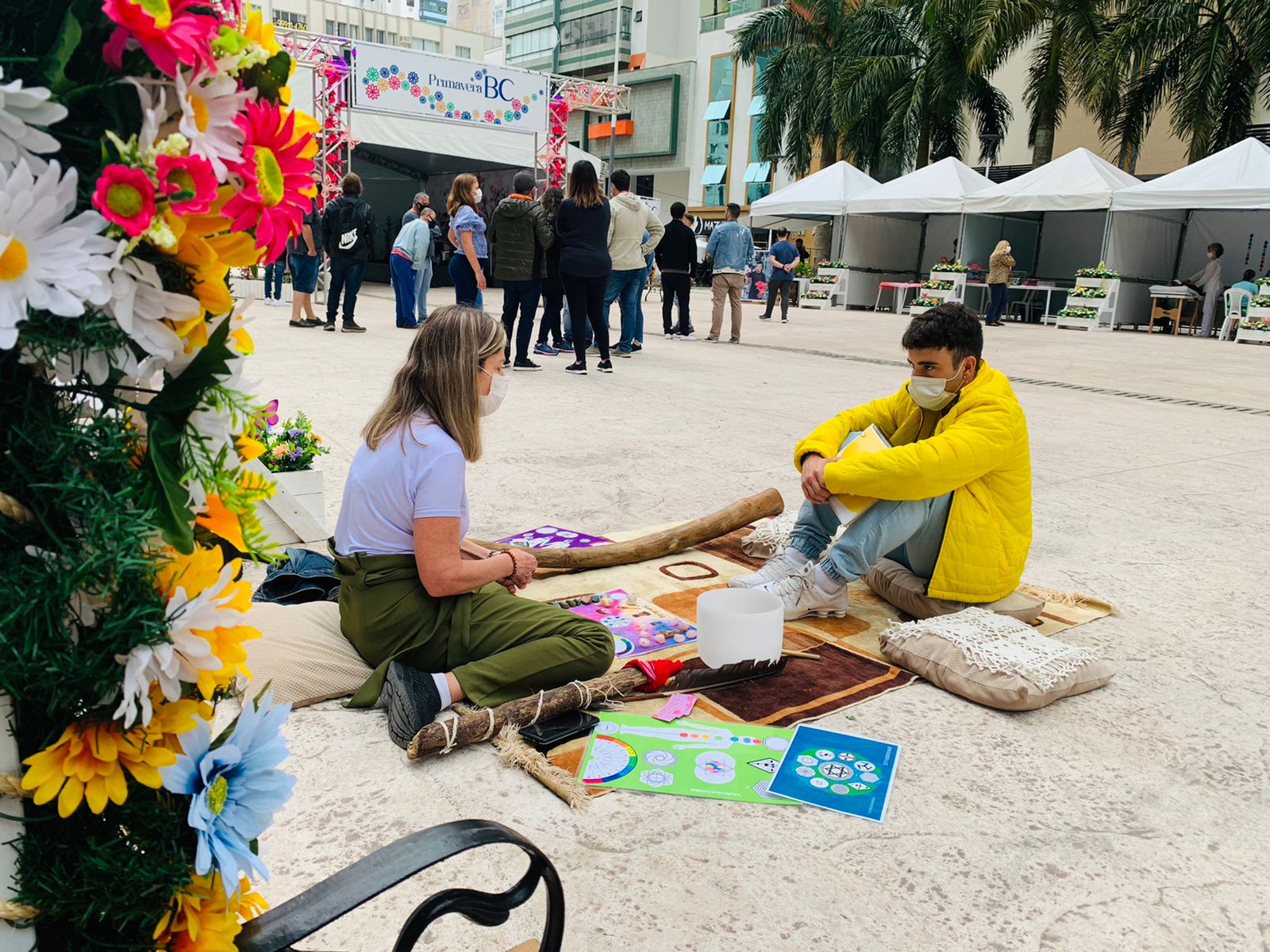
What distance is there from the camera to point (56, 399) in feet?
2.67

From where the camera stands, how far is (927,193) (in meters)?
19.3

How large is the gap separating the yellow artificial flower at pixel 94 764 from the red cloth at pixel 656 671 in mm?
1908

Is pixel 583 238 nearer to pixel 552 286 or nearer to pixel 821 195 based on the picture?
pixel 552 286

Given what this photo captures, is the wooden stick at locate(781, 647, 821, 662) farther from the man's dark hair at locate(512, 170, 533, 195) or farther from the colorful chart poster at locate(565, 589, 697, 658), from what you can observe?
the man's dark hair at locate(512, 170, 533, 195)

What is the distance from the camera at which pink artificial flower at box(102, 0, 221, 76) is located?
72 centimetres

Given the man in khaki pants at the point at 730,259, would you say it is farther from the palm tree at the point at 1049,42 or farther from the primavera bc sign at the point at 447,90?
the palm tree at the point at 1049,42

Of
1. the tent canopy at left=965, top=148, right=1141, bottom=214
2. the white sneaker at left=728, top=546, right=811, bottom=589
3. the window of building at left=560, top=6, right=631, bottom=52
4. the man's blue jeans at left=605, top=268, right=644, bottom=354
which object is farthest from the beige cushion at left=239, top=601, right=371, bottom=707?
the window of building at left=560, top=6, right=631, bottom=52

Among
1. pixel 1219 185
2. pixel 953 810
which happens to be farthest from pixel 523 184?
pixel 1219 185

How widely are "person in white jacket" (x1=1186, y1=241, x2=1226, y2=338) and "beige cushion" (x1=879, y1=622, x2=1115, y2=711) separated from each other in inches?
658

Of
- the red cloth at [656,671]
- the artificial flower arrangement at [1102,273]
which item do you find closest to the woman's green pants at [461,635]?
the red cloth at [656,671]

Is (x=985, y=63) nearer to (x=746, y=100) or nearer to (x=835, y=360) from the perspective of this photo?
(x=835, y=360)

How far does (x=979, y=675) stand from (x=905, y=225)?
22.2m

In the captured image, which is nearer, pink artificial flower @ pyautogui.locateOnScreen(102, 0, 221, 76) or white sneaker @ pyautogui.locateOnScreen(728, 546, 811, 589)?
pink artificial flower @ pyautogui.locateOnScreen(102, 0, 221, 76)

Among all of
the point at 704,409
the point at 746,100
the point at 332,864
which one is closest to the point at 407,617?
the point at 332,864
